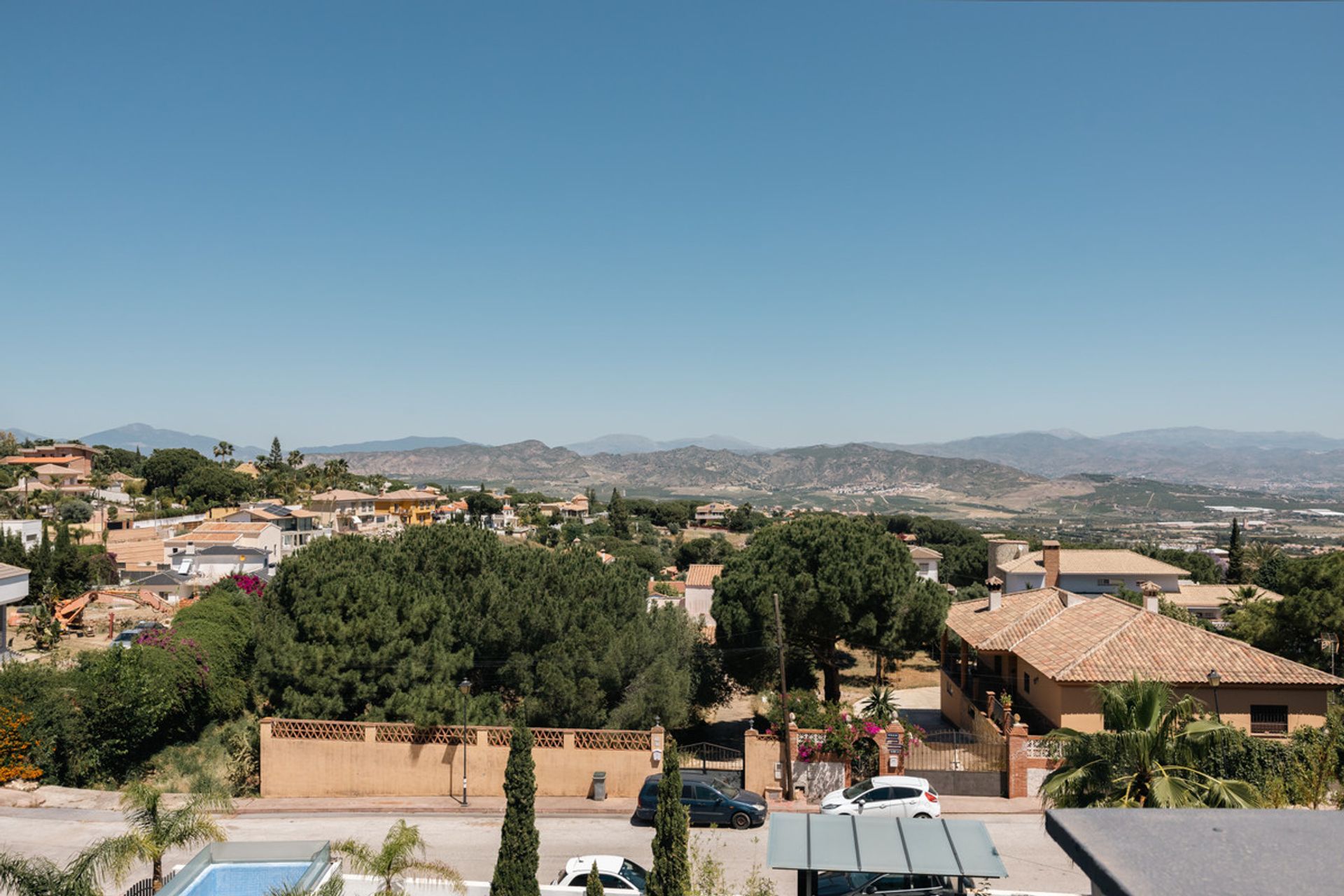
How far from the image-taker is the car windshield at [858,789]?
60.1 feet

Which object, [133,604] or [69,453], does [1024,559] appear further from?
[69,453]

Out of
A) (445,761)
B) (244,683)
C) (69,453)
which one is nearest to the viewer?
(445,761)

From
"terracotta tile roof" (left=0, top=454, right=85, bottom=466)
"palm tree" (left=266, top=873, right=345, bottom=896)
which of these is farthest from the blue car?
"terracotta tile roof" (left=0, top=454, right=85, bottom=466)

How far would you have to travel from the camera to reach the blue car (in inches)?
715

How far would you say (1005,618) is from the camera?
2725cm

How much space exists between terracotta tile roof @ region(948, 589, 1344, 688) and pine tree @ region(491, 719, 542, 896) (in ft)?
43.7

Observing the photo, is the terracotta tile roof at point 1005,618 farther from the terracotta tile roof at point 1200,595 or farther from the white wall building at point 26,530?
the white wall building at point 26,530

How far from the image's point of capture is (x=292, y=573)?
80.5 feet

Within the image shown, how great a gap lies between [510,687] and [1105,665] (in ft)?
51.4

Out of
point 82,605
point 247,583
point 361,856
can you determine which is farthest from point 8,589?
point 361,856

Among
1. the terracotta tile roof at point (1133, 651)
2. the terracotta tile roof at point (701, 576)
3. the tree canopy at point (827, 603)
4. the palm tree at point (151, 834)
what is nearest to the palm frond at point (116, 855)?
the palm tree at point (151, 834)

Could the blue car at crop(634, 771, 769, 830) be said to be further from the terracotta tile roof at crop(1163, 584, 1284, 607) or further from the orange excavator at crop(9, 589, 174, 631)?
the terracotta tile roof at crop(1163, 584, 1284, 607)

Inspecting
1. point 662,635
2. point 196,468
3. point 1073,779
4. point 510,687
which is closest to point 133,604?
point 510,687

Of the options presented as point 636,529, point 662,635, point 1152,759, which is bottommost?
point 636,529
